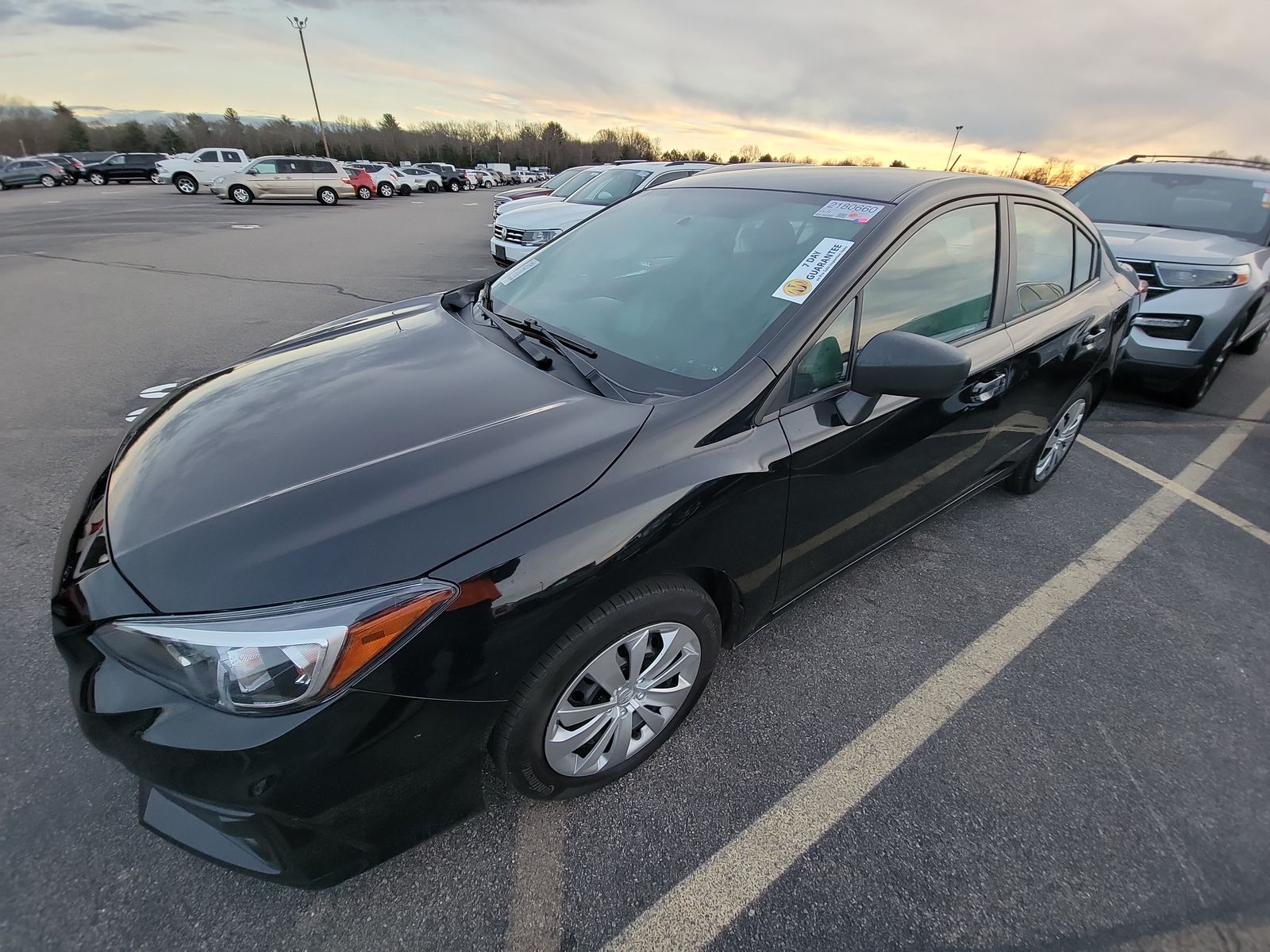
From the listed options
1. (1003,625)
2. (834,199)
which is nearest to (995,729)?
(1003,625)

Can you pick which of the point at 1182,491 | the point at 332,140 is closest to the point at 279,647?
the point at 1182,491

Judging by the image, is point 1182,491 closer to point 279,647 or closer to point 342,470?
point 342,470

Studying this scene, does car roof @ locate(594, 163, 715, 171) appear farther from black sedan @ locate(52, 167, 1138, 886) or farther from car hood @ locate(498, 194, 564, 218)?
black sedan @ locate(52, 167, 1138, 886)

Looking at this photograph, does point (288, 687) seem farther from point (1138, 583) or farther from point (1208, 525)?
point (1208, 525)

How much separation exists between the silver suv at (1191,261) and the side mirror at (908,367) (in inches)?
147

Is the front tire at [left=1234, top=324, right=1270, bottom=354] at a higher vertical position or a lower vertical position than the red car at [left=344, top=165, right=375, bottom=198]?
higher

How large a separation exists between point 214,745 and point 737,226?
2.26 meters

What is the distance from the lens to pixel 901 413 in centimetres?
223

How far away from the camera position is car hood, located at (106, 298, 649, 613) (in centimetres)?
137

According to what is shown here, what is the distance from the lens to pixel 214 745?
50.6 inches

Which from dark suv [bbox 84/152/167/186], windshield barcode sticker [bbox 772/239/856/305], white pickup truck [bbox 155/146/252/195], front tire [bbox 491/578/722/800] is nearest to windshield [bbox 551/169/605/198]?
windshield barcode sticker [bbox 772/239/856/305]

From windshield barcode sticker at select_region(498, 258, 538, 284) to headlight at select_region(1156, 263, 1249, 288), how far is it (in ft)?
16.6

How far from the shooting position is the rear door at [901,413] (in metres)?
1.98

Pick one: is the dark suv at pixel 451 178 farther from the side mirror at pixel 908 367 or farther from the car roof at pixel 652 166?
the side mirror at pixel 908 367
